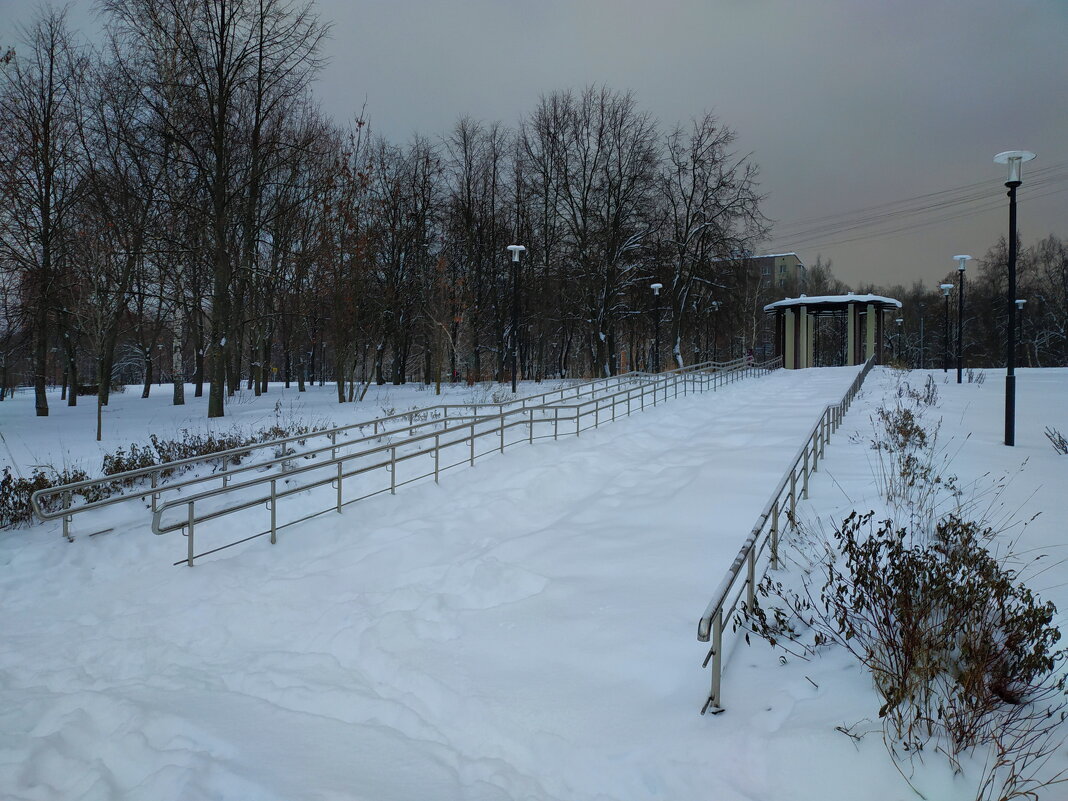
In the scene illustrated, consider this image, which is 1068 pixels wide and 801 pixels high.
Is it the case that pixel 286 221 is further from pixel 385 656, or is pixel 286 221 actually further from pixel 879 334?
pixel 879 334

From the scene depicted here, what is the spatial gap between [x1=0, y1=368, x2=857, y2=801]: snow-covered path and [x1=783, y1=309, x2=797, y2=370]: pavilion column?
26.8 m

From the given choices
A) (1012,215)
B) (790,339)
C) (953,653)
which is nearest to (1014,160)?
(1012,215)

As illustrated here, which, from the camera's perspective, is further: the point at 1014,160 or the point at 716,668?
the point at 1014,160

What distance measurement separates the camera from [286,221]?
23812mm

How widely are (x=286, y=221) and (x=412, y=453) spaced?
18.9 m

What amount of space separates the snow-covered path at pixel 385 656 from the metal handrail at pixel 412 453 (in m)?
0.43

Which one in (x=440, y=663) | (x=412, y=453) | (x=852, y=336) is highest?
(x=852, y=336)

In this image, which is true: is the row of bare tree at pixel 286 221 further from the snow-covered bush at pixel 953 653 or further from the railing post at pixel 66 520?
the snow-covered bush at pixel 953 653

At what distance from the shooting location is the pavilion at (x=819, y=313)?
101ft

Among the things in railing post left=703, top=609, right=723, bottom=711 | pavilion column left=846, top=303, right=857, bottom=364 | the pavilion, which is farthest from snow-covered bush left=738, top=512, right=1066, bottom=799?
pavilion column left=846, top=303, right=857, bottom=364

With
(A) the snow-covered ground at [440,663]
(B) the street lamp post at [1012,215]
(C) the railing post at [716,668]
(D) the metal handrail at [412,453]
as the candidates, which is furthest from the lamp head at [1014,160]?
(C) the railing post at [716,668]

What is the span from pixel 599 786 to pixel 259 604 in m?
3.11

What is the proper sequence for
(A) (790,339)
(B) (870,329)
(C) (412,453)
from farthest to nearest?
(A) (790,339) → (B) (870,329) → (C) (412,453)

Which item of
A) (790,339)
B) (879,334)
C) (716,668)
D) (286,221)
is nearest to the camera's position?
(716,668)
